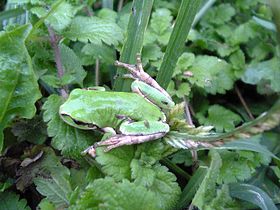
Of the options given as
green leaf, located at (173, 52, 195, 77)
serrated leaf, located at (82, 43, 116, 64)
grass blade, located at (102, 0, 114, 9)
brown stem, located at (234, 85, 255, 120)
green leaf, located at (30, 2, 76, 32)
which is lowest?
brown stem, located at (234, 85, 255, 120)

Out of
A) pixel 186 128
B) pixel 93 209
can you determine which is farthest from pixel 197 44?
pixel 93 209

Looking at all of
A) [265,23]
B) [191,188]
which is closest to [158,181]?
[191,188]

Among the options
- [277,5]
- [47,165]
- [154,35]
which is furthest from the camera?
Answer: [154,35]

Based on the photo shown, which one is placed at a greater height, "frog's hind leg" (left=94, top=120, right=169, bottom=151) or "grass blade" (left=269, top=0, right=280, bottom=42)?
"grass blade" (left=269, top=0, right=280, bottom=42)

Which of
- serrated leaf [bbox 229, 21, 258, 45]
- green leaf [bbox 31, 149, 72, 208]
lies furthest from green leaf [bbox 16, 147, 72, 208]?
serrated leaf [bbox 229, 21, 258, 45]

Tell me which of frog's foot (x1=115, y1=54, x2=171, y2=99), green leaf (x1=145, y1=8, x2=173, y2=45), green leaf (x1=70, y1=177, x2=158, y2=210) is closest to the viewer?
green leaf (x1=70, y1=177, x2=158, y2=210)

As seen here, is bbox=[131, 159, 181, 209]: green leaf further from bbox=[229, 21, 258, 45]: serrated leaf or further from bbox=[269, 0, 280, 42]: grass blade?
bbox=[229, 21, 258, 45]: serrated leaf

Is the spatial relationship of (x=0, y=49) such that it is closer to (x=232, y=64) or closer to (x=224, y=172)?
(x=224, y=172)

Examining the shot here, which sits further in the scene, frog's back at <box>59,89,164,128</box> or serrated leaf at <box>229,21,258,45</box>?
serrated leaf at <box>229,21,258,45</box>
